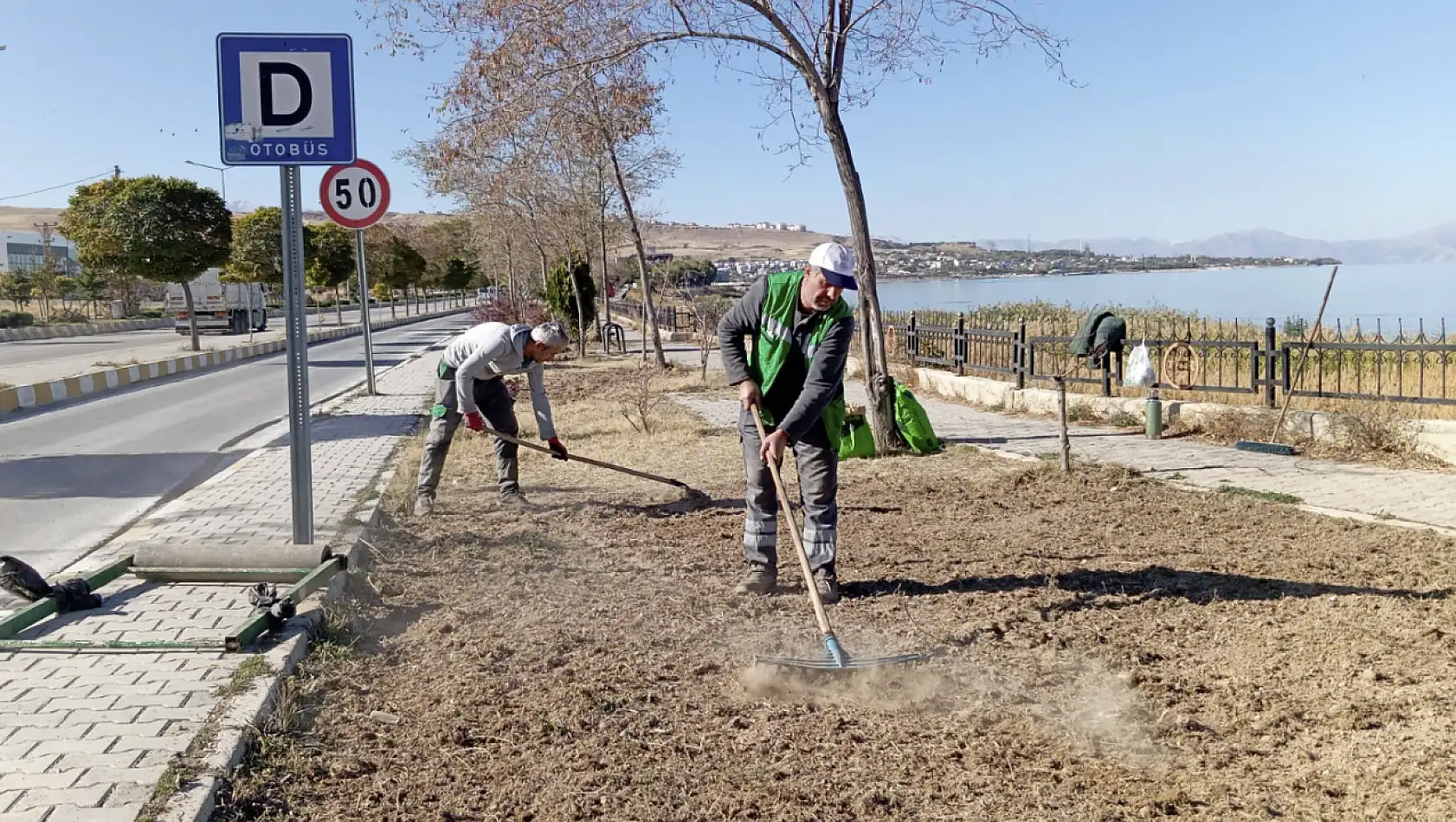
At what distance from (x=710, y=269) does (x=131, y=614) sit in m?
42.4

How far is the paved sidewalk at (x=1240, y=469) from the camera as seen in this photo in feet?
22.1

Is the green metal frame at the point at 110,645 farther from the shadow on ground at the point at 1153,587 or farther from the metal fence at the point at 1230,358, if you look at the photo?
the metal fence at the point at 1230,358

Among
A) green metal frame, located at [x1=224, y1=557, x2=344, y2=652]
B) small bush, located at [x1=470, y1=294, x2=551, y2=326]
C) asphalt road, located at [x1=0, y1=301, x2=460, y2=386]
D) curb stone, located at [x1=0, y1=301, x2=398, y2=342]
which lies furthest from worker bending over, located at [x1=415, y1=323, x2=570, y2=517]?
curb stone, located at [x1=0, y1=301, x2=398, y2=342]

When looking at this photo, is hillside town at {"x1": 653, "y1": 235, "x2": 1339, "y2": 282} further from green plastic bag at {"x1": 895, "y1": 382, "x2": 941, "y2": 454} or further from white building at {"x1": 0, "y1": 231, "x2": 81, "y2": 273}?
white building at {"x1": 0, "y1": 231, "x2": 81, "y2": 273}

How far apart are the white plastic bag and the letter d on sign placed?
310 inches

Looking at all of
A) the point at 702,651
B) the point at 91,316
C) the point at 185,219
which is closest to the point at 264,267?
the point at 91,316

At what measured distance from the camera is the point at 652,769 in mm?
3135

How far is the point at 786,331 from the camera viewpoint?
475 centimetres

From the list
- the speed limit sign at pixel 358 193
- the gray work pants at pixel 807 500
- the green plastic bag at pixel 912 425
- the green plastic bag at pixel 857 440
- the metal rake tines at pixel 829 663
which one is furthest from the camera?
the speed limit sign at pixel 358 193

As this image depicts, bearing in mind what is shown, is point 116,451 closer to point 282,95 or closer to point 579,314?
point 282,95

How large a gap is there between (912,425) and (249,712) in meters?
6.58

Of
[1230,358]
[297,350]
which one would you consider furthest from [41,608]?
[1230,358]

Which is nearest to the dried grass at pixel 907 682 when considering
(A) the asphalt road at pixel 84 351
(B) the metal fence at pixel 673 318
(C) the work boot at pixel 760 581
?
(C) the work boot at pixel 760 581

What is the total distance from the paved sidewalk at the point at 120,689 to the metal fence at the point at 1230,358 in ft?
26.4
